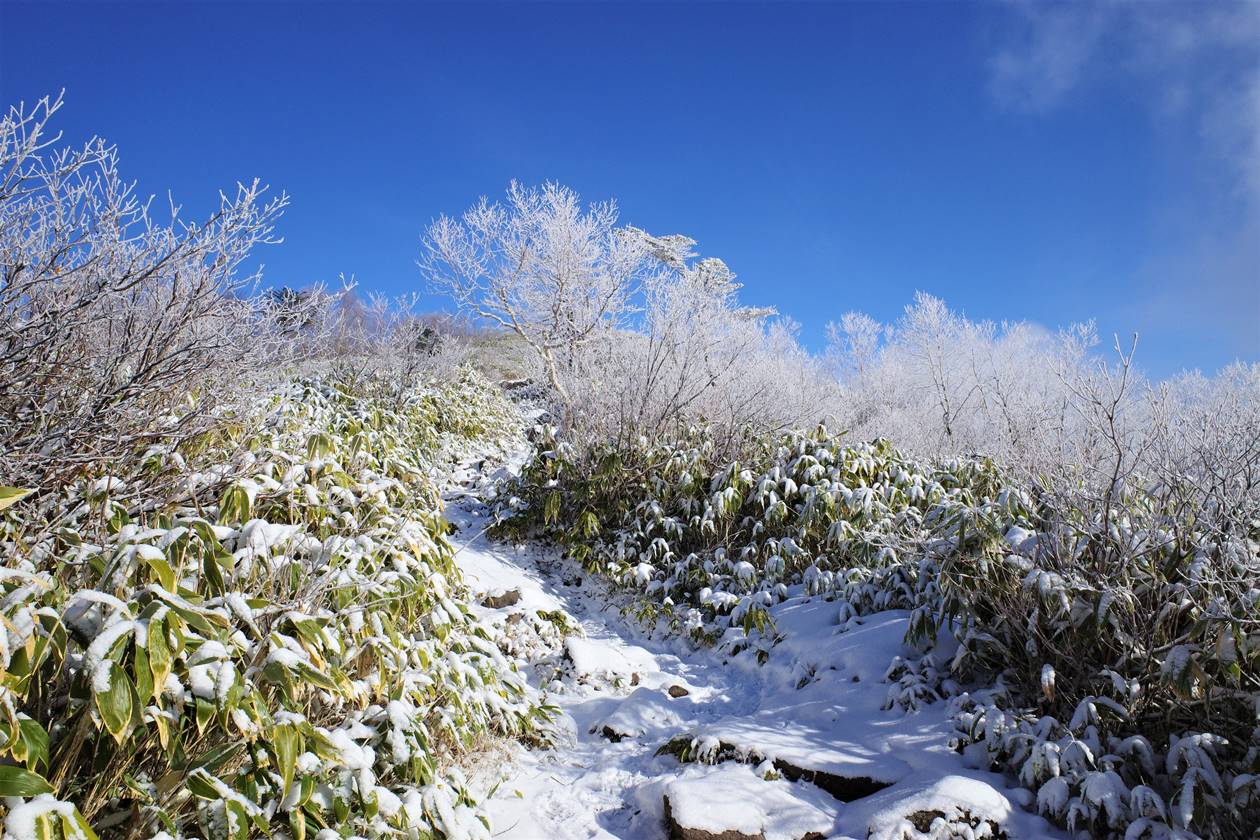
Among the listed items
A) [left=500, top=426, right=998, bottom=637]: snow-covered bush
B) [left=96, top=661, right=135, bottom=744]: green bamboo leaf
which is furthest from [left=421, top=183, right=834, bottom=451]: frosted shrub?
[left=96, top=661, right=135, bottom=744]: green bamboo leaf

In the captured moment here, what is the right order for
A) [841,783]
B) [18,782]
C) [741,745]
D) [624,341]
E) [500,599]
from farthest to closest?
[624,341] → [500,599] → [741,745] → [841,783] → [18,782]

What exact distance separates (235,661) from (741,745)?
86.5 inches

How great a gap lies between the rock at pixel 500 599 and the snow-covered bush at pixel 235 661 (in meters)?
1.22

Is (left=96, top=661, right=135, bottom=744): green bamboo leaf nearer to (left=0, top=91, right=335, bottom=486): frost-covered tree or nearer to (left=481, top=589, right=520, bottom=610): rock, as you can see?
(left=0, top=91, right=335, bottom=486): frost-covered tree

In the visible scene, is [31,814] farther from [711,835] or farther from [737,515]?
[737,515]

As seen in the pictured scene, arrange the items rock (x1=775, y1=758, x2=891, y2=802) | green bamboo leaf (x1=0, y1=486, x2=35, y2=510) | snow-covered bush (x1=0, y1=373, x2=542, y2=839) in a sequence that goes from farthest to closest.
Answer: rock (x1=775, y1=758, x2=891, y2=802)
snow-covered bush (x1=0, y1=373, x2=542, y2=839)
green bamboo leaf (x1=0, y1=486, x2=35, y2=510)

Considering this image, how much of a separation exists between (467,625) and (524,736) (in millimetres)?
649

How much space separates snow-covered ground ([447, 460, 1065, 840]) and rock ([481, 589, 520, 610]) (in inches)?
1.8

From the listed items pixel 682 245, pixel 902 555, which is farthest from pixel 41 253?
pixel 682 245

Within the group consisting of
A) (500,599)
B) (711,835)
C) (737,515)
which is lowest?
(711,835)

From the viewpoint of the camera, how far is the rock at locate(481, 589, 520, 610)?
4.53 m

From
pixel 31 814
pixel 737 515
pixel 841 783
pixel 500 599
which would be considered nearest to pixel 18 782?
pixel 31 814

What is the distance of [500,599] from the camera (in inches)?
180

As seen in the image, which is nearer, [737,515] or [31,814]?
[31,814]
